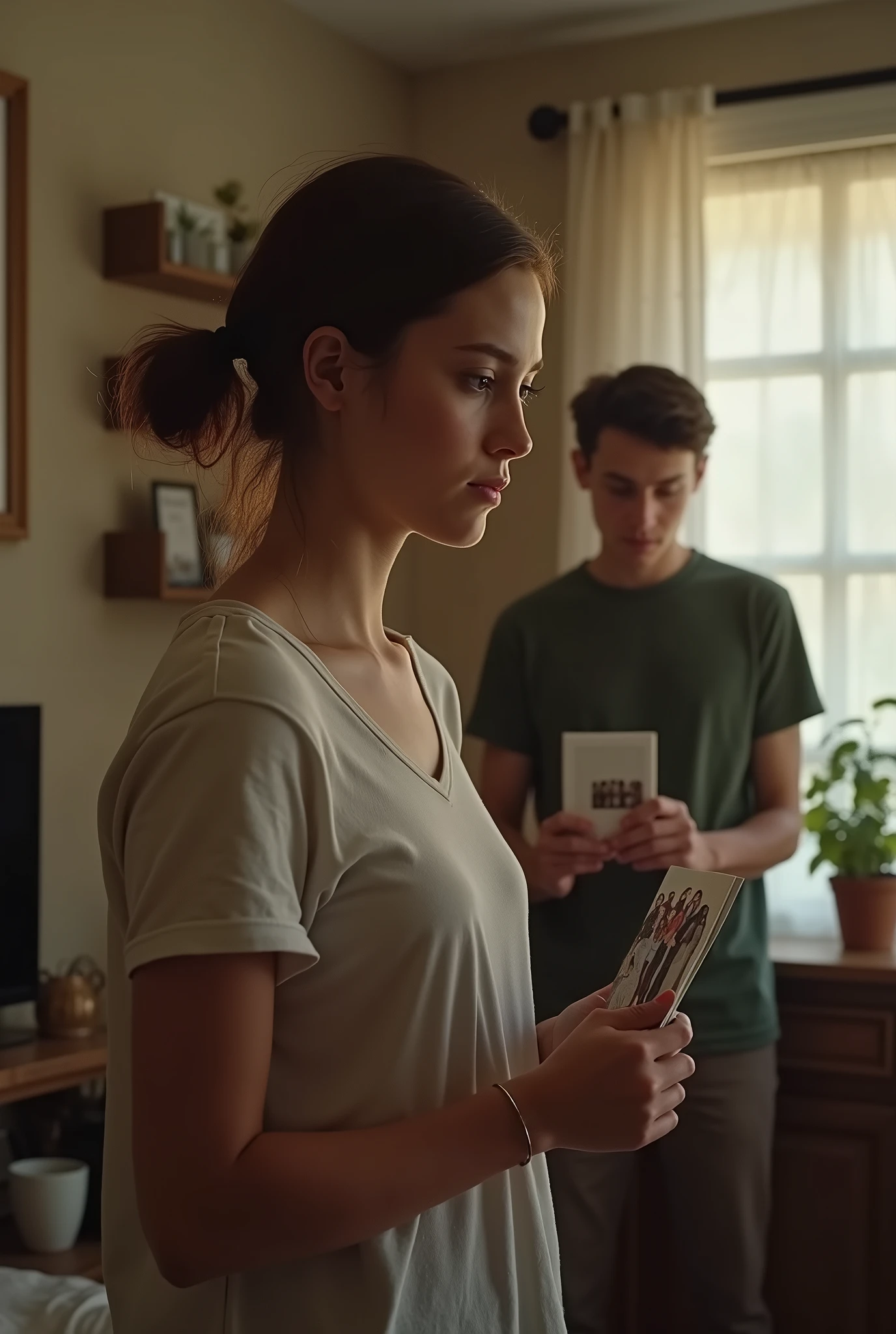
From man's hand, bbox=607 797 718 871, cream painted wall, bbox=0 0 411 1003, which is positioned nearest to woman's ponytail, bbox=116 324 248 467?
man's hand, bbox=607 797 718 871

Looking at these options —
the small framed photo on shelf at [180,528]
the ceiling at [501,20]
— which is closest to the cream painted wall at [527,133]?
the ceiling at [501,20]

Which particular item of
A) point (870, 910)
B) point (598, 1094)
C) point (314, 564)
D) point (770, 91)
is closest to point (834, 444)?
point (770, 91)

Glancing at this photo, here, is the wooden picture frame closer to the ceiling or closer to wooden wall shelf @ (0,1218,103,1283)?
the ceiling

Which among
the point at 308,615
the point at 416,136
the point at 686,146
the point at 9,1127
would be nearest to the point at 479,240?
the point at 308,615

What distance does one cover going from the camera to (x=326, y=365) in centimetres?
111

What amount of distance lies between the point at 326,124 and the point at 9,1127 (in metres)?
2.48

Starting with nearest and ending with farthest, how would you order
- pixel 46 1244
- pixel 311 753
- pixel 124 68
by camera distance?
1. pixel 311 753
2. pixel 46 1244
3. pixel 124 68

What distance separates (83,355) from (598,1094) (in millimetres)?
2313

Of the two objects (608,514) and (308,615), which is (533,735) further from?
(308,615)

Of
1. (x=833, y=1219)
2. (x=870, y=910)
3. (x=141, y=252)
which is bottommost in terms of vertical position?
(x=833, y=1219)

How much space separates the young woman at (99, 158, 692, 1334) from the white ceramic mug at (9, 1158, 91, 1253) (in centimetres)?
163

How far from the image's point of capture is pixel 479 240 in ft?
3.64

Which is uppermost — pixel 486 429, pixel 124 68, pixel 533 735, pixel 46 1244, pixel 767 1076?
pixel 124 68

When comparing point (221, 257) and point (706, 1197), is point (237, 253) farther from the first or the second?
point (706, 1197)
